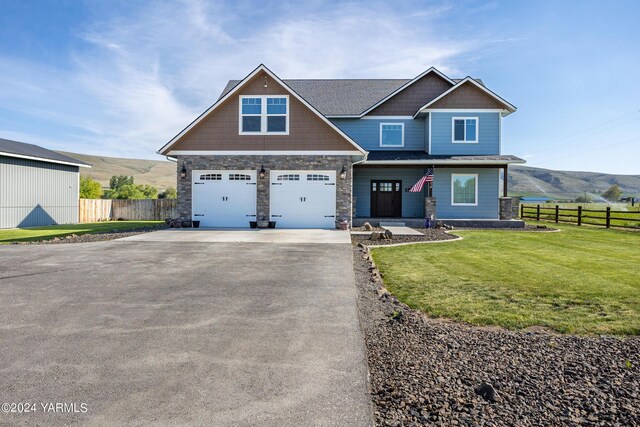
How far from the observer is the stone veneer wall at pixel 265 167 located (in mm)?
17031

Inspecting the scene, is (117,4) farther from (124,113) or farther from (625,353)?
(625,353)

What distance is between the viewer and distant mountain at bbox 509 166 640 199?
16850 cm

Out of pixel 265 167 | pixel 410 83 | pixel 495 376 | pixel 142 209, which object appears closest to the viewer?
pixel 495 376

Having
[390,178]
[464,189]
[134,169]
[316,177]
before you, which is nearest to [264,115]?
[316,177]

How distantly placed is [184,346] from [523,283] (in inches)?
233

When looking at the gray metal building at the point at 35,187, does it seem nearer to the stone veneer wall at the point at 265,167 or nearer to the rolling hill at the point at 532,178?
the stone veneer wall at the point at 265,167

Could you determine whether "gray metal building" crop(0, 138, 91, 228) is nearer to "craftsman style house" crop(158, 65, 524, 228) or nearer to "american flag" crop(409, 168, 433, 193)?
"craftsman style house" crop(158, 65, 524, 228)

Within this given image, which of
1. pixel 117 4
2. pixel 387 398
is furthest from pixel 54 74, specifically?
pixel 387 398

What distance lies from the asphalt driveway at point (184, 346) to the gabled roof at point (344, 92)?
51.1 feet

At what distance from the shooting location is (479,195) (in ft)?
66.1

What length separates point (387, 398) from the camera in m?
2.93

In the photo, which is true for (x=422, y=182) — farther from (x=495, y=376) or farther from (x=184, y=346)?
(x=184, y=346)

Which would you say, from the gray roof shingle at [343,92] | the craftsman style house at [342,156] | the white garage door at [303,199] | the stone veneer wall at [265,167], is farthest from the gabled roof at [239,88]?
the gray roof shingle at [343,92]

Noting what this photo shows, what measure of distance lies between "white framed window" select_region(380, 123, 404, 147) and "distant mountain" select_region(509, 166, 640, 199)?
16114 centimetres
